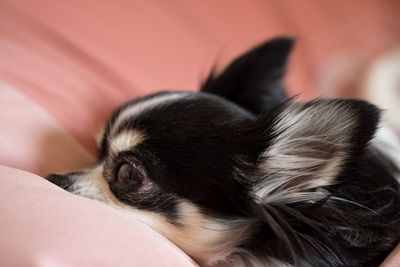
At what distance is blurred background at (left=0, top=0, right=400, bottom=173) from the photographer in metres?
1.57

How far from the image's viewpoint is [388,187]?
1284 mm

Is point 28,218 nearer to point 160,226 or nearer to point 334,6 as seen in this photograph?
point 160,226

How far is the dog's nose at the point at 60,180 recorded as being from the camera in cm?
127

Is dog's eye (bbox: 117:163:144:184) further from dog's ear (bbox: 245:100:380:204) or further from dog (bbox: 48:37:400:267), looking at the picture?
dog's ear (bbox: 245:100:380:204)

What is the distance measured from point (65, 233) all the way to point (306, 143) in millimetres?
526

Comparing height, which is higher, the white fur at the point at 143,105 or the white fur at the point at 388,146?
the white fur at the point at 388,146

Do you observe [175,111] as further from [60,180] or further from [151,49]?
[151,49]

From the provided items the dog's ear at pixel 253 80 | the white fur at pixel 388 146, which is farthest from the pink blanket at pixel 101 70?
the white fur at pixel 388 146

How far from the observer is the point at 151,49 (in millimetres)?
1945

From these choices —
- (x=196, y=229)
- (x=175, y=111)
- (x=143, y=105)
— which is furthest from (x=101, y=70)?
(x=196, y=229)

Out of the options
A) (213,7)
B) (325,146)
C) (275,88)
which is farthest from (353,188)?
(213,7)

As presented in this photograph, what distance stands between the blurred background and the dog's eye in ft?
0.71

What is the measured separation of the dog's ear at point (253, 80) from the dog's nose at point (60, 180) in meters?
0.54

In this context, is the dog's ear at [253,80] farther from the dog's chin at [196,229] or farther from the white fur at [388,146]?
the dog's chin at [196,229]
